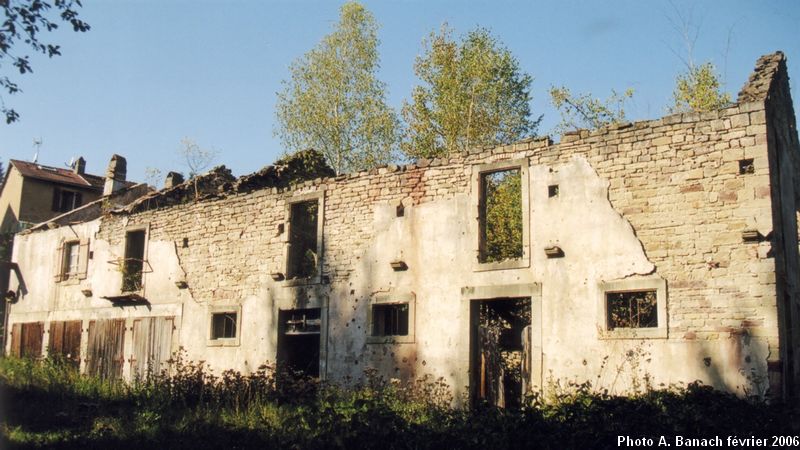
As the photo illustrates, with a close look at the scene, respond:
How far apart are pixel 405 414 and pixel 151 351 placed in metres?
8.72

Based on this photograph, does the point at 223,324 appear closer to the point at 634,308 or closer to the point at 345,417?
the point at 345,417

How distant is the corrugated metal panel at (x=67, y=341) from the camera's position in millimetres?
19547

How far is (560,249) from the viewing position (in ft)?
39.9

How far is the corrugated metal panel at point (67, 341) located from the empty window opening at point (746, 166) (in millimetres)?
16196

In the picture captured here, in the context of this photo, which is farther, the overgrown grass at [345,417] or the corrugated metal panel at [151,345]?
the corrugated metal panel at [151,345]

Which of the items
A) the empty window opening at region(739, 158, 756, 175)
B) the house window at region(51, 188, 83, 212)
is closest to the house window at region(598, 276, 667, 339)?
the empty window opening at region(739, 158, 756, 175)

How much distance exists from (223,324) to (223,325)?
0.9 inches

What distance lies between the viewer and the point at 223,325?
16.5 meters

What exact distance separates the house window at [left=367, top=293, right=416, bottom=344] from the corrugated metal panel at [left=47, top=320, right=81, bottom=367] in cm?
955

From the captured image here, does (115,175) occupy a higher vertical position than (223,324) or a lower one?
higher

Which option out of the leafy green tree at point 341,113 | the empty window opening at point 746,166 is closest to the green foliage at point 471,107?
the leafy green tree at point 341,113

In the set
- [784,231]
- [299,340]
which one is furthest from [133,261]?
[784,231]

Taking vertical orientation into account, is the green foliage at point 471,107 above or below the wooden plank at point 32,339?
above

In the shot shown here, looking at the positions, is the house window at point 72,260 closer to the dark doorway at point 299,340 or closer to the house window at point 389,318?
the dark doorway at point 299,340
